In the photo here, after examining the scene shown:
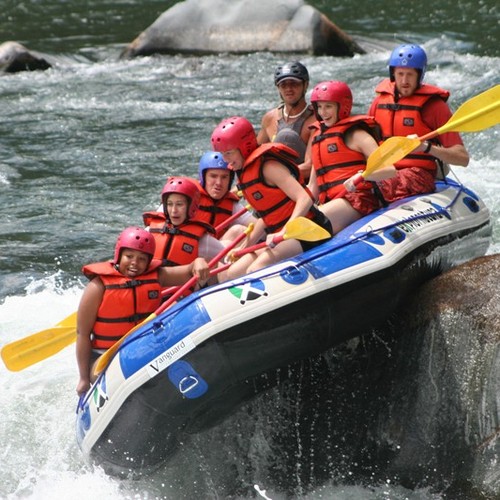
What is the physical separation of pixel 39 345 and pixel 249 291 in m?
1.50

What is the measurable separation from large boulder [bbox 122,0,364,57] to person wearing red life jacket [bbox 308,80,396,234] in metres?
8.13

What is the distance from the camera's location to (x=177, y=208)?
5.88 metres

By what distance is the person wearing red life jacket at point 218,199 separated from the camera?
636 cm

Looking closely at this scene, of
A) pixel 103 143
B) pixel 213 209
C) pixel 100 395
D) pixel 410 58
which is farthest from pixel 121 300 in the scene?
pixel 103 143

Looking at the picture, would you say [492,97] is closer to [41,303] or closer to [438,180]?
[438,180]

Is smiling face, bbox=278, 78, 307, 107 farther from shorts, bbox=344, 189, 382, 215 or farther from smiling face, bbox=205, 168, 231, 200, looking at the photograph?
shorts, bbox=344, 189, 382, 215

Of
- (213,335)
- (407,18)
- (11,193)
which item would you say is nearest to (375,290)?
(213,335)

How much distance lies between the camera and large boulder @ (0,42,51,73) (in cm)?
1382

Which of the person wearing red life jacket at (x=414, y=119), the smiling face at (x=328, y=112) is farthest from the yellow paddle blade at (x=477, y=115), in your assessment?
the smiling face at (x=328, y=112)

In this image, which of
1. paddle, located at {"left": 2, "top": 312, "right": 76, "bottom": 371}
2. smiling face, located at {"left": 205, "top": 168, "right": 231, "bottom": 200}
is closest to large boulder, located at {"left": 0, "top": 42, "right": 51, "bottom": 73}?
smiling face, located at {"left": 205, "top": 168, "right": 231, "bottom": 200}

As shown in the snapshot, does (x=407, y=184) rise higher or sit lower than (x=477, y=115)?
lower

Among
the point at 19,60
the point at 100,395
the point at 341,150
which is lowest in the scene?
the point at 19,60

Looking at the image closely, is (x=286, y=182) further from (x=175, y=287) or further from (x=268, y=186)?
(x=175, y=287)

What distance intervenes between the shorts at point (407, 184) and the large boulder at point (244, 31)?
7.98 meters
